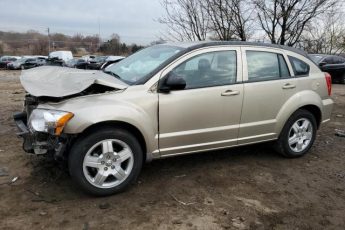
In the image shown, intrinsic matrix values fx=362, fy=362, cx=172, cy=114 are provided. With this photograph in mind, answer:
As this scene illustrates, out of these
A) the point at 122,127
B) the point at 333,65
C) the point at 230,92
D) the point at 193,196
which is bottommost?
the point at 193,196

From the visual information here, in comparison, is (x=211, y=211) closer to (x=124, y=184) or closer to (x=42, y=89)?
(x=124, y=184)

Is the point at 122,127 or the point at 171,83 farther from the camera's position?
the point at 171,83

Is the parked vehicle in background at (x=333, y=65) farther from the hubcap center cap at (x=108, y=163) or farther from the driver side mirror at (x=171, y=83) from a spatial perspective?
the hubcap center cap at (x=108, y=163)

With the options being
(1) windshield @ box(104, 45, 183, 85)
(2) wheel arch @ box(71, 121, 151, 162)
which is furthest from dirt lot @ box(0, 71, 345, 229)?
(1) windshield @ box(104, 45, 183, 85)

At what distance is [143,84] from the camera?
3996 millimetres

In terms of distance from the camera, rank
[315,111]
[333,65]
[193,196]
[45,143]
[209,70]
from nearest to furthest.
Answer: [45,143] < [193,196] < [209,70] < [315,111] < [333,65]

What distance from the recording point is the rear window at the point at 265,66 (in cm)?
475

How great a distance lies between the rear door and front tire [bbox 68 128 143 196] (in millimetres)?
1573

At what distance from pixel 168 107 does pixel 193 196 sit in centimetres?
102

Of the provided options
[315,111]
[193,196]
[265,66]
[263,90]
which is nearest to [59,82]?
[193,196]

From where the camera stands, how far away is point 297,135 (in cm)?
529

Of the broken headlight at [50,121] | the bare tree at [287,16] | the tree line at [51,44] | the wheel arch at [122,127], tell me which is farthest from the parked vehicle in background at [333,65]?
the tree line at [51,44]

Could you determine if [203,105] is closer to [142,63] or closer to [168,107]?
[168,107]

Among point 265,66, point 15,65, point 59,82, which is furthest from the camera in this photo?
point 15,65
